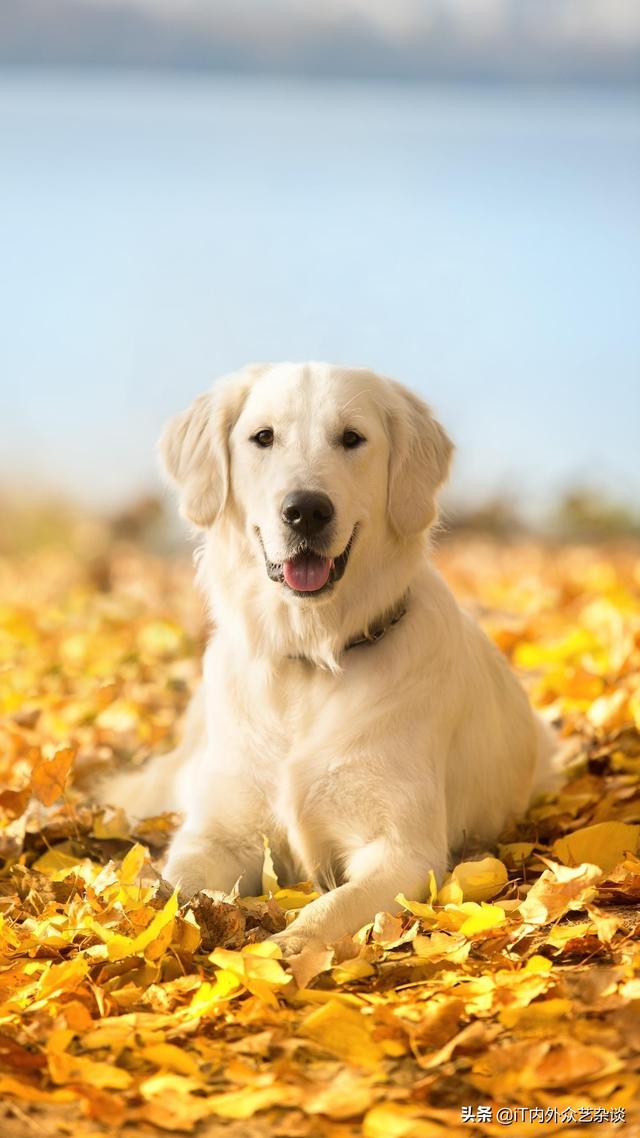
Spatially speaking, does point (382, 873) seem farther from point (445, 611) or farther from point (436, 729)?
point (445, 611)

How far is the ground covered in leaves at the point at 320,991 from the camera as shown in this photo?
2033 mm

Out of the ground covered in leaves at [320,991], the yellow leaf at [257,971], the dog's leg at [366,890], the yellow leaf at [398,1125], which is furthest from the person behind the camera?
the dog's leg at [366,890]

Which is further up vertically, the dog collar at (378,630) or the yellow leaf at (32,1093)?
the dog collar at (378,630)

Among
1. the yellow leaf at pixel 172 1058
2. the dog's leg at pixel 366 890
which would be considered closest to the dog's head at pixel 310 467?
the dog's leg at pixel 366 890

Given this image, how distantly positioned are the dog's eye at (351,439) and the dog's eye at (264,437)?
209mm

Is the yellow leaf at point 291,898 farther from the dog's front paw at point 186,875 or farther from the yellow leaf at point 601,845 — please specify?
the yellow leaf at point 601,845

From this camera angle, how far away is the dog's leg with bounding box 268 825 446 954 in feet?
9.04

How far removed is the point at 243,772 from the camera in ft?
10.9

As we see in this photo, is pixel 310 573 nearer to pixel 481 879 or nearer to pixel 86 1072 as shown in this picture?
pixel 481 879

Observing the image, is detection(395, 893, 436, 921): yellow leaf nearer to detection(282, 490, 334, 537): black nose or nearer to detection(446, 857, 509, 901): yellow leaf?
detection(446, 857, 509, 901): yellow leaf

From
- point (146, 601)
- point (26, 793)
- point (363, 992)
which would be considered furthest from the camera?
point (146, 601)

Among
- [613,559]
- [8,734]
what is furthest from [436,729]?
[613,559]

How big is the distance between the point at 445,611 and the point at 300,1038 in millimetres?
1496

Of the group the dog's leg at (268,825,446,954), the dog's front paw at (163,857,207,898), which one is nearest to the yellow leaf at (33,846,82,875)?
the dog's front paw at (163,857,207,898)
